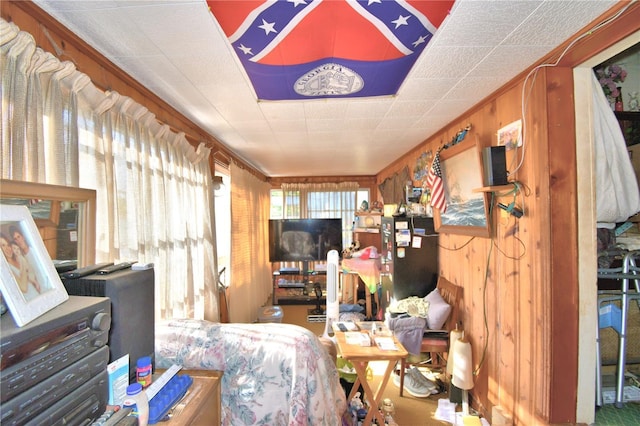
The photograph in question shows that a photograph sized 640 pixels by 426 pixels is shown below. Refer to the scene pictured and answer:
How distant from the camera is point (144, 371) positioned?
1029 mm

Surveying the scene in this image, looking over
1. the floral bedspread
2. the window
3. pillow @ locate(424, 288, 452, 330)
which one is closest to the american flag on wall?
pillow @ locate(424, 288, 452, 330)

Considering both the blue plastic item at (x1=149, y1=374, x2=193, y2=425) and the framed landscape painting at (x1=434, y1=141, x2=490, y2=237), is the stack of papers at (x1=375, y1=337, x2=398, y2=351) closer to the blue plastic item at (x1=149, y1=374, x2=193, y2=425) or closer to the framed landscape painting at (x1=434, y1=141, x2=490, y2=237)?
the framed landscape painting at (x1=434, y1=141, x2=490, y2=237)

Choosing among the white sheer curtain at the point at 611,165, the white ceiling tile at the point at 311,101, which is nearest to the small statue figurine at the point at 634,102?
the white sheer curtain at the point at 611,165

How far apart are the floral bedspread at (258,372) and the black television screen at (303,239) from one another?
3381mm

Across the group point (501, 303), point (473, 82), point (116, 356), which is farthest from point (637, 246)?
point (116, 356)

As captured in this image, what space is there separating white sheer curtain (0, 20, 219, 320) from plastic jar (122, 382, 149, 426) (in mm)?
769

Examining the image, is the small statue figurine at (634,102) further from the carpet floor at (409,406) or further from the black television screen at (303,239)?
the black television screen at (303,239)

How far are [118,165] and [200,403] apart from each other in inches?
50.8

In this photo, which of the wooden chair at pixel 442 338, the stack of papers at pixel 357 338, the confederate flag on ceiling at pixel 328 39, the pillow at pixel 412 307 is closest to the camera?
the confederate flag on ceiling at pixel 328 39

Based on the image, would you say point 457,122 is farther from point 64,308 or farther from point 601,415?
point 64,308

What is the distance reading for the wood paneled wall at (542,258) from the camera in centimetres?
144

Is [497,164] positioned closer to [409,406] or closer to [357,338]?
[357,338]

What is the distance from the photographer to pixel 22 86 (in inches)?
38.5

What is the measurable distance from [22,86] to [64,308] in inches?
32.9
